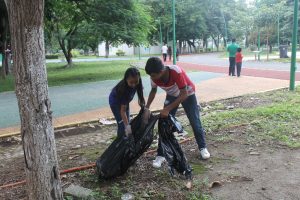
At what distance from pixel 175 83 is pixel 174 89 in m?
0.24

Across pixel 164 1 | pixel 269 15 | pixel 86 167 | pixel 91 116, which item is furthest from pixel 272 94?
pixel 164 1

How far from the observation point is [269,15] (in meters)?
35.1

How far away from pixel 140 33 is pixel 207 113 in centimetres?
1025

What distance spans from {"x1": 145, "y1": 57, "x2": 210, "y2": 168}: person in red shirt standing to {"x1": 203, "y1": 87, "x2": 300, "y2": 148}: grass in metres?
1.13

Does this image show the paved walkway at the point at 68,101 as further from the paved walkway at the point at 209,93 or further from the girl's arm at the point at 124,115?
the girl's arm at the point at 124,115

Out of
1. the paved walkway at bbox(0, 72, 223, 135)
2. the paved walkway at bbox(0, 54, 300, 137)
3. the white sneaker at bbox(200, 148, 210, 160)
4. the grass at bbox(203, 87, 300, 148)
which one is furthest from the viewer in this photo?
the paved walkway at bbox(0, 72, 223, 135)

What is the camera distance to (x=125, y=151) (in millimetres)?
4066

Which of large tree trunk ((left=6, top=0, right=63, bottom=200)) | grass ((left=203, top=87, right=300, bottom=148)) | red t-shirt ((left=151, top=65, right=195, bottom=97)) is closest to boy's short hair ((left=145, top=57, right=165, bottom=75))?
red t-shirt ((left=151, top=65, right=195, bottom=97))

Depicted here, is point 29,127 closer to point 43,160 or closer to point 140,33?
point 43,160

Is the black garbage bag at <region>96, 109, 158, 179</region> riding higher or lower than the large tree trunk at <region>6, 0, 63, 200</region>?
lower

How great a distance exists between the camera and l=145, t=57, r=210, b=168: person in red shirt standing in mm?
4102

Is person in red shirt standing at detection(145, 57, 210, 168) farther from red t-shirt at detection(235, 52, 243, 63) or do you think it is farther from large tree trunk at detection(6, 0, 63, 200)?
red t-shirt at detection(235, 52, 243, 63)

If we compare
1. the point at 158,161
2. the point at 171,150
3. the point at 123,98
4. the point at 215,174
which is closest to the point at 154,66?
the point at 123,98

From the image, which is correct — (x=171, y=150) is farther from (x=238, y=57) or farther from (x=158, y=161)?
(x=238, y=57)
